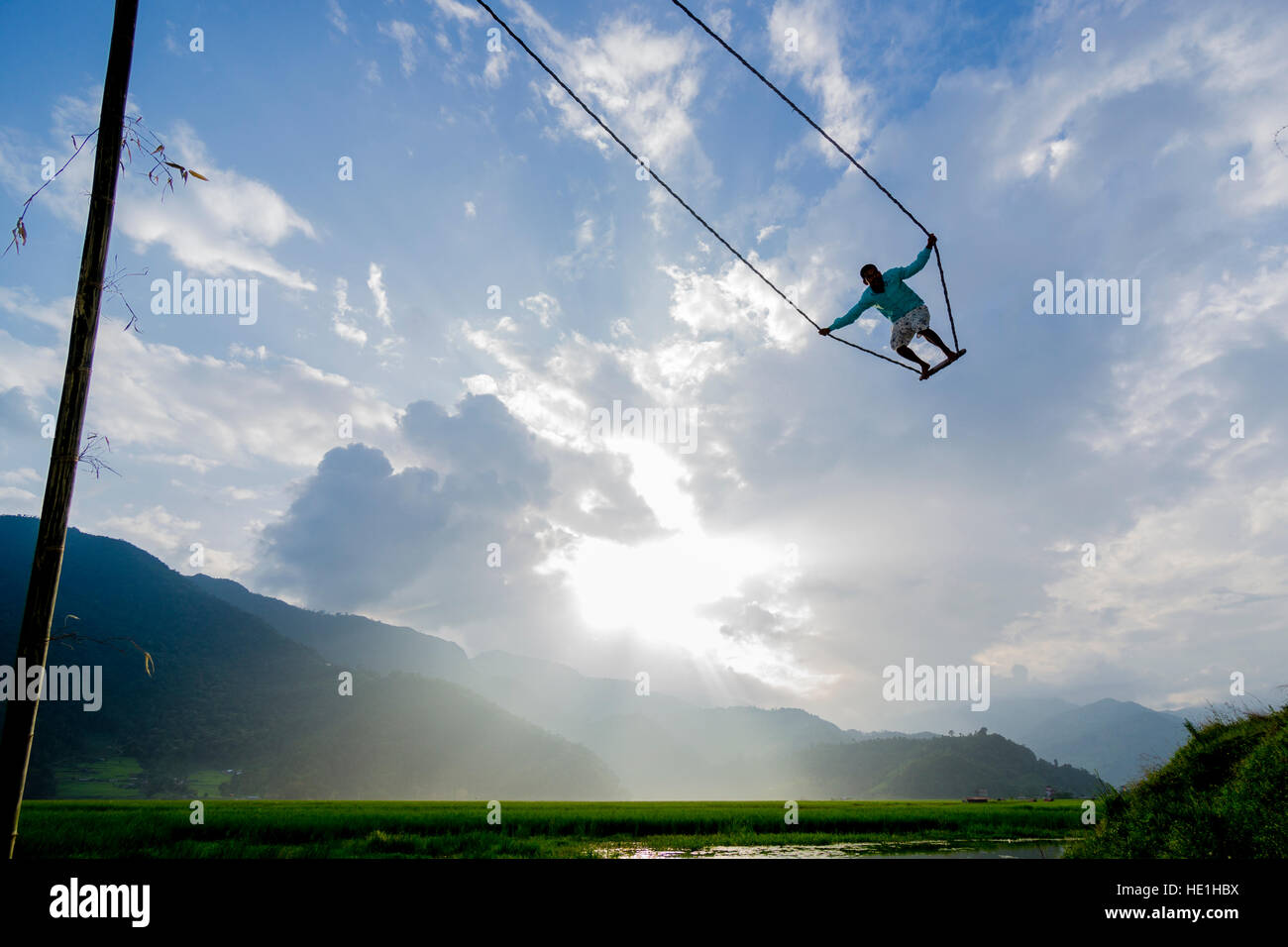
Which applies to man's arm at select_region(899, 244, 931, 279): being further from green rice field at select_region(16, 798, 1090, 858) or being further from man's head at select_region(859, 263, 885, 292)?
green rice field at select_region(16, 798, 1090, 858)

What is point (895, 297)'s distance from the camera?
38.9 ft

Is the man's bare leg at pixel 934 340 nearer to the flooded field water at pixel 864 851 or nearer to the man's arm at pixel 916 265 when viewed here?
the man's arm at pixel 916 265

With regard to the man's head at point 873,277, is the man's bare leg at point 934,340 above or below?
below

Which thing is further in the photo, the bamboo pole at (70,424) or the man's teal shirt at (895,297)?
the man's teal shirt at (895,297)

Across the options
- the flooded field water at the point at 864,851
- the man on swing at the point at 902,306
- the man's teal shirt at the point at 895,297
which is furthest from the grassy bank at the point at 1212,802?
the man's teal shirt at the point at 895,297

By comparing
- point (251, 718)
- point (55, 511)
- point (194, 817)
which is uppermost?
point (55, 511)

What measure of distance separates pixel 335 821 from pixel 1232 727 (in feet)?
80.5

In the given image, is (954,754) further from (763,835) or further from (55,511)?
(55,511)

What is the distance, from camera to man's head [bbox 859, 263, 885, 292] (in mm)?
11688

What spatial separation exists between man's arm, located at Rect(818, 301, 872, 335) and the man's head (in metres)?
0.26

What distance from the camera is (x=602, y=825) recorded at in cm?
1855

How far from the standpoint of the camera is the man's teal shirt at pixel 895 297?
11664mm

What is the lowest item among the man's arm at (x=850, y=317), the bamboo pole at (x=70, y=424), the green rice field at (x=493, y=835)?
the green rice field at (x=493, y=835)
